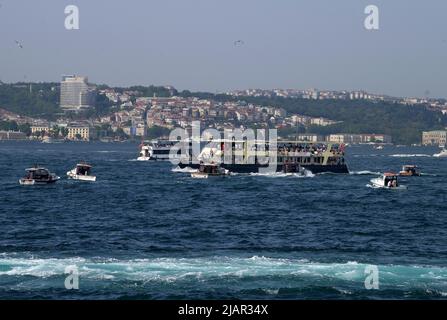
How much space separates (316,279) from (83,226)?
18580 millimetres

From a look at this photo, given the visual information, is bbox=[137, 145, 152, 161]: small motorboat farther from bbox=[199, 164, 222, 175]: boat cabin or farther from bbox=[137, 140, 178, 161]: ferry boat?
bbox=[199, 164, 222, 175]: boat cabin

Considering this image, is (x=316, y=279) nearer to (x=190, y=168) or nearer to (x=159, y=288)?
(x=159, y=288)

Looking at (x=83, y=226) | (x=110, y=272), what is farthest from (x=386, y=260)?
(x=83, y=226)

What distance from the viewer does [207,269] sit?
85.7ft

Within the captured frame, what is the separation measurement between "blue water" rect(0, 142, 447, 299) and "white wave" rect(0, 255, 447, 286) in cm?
3

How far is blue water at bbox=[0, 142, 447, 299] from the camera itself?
76.1ft

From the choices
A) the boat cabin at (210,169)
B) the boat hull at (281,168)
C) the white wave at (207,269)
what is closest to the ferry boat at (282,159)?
the boat hull at (281,168)

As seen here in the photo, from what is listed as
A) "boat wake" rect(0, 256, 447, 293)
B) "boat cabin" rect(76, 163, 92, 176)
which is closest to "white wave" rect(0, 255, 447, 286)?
"boat wake" rect(0, 256, 447, 293)

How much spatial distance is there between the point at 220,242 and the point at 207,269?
859cm

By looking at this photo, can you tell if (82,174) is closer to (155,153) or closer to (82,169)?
(82,169)
